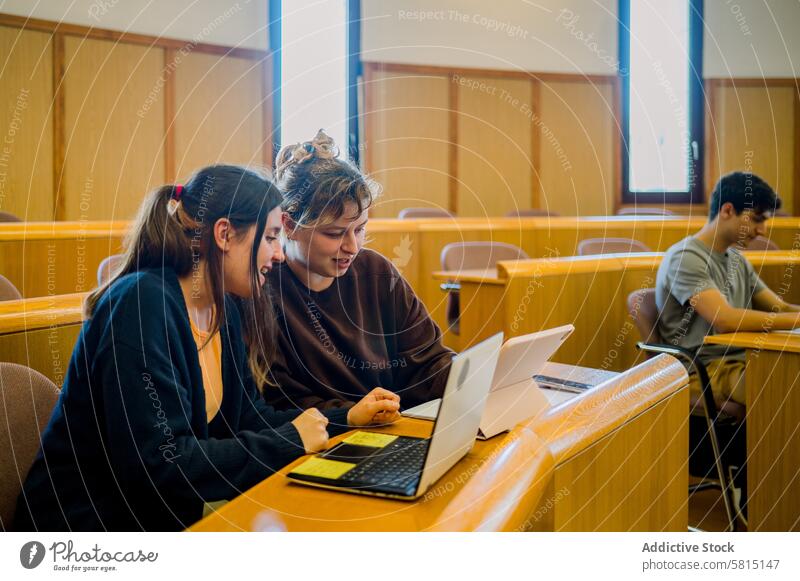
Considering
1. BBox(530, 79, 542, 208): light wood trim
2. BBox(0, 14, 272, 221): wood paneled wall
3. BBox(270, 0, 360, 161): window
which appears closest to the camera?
BBox(0, 14, 272, 221): wood paneled wall

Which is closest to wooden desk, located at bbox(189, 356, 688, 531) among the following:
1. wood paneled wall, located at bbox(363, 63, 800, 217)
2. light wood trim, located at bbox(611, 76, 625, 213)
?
wood paneled wall, located at bbox(363, 63, 800, 217)

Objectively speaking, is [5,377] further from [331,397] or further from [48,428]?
[331,397]

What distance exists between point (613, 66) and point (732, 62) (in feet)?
3.36

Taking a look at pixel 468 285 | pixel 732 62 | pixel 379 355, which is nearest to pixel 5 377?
pixel 379 355

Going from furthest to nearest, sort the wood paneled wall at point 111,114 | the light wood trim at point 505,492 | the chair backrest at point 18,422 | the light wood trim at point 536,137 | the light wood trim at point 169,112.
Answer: the light wood trim at point 536,137 < the light wood trim at point 169,112 < the wood paneled wall at point 111,114 < the chair backrest at point 18,422 < the light wood trim at point 505,492

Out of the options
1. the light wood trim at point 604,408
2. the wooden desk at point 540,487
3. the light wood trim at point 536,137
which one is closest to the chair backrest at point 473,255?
the light wood trim at point 604,408

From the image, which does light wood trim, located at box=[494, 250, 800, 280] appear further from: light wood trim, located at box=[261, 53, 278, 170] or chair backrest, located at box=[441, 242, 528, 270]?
light wood trim, located at box=[261, 53, 278, 170]

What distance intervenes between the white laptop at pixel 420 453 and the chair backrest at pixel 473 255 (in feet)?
9.20

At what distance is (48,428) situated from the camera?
1.31m

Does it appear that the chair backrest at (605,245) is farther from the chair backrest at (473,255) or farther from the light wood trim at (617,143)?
the light wood trim at (617,143)

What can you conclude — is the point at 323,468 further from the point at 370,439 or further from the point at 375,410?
the point at 375,410

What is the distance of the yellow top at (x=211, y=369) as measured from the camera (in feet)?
4.97

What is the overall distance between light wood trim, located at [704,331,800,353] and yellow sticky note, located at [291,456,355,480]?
4.79 feet

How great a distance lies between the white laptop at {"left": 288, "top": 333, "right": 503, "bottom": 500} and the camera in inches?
43.5
